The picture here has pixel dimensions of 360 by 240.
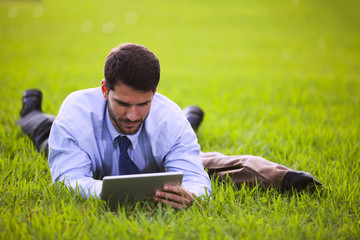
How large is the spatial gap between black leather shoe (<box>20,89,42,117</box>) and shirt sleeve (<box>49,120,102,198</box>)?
1.93 metres

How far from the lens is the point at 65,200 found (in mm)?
2895

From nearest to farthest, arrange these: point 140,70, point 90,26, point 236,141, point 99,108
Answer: point 140,70
point 99,108
point 236,141
point 90,26

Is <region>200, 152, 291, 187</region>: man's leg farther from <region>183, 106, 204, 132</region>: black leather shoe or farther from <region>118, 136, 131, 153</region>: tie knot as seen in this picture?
<region>183, 106, 204, 132</region>: black leather shoe

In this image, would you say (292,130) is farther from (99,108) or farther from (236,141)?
(99,108)

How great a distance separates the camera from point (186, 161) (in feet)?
10.2

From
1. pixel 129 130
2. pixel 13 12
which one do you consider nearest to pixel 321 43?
pixel 129 130

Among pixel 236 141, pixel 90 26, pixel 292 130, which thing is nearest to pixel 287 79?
pixel 292 130

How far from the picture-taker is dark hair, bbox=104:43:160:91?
2711 mm

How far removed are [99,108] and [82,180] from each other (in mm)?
619

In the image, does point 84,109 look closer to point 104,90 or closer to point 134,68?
point 104,90

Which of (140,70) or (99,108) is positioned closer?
(140,70)

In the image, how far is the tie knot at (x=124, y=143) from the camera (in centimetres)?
311

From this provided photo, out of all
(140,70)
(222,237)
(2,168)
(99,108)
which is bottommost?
(222,237)

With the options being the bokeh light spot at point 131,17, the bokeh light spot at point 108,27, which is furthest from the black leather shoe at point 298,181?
the bokeh light spot at point 131,17
